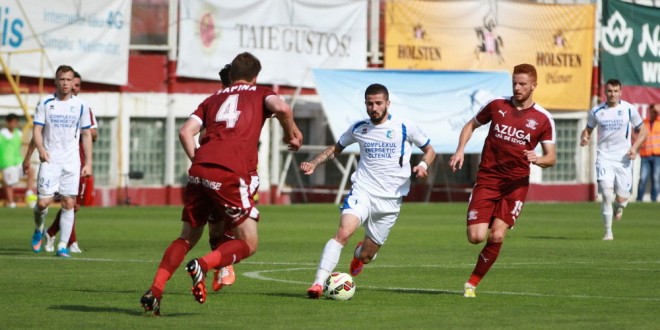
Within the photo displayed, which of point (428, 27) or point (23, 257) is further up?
point (428, 27)

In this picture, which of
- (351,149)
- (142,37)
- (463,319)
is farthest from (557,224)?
(463,319)

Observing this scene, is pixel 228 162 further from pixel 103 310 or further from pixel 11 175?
pixel 11 175

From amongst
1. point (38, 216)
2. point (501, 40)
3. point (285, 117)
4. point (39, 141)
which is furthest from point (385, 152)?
point (501, 40)

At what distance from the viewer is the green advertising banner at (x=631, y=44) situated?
46344mm

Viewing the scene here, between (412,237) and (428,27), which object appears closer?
(412,237)

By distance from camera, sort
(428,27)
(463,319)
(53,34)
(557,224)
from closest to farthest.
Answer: (463,319) < (557,224) < (53,34) < (428,27)

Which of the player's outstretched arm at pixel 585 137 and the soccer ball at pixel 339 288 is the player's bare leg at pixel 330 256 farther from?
the player's outstretched arm at pixel 585 137

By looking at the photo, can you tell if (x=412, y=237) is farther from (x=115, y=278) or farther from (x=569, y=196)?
(x=569, y=196)

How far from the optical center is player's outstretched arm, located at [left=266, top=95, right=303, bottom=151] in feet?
38.1

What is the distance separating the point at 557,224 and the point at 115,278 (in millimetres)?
15321

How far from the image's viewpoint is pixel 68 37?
37969mm

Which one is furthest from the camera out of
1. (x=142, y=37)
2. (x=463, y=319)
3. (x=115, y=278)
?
(x=142, y=37)

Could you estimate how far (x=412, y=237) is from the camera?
2448 centimetres

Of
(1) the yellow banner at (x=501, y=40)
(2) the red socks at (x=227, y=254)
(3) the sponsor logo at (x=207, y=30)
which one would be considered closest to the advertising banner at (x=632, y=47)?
(1) the yellow banner at (x=501, y=40)
